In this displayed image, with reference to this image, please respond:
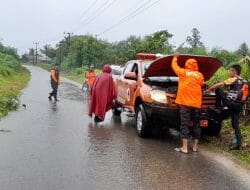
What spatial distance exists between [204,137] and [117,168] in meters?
4.17

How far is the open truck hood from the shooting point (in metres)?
10.4

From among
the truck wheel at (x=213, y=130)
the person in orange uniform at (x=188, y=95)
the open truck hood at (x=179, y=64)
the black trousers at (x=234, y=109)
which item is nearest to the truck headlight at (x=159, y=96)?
the person in orange uniform at (x=188, y=95)

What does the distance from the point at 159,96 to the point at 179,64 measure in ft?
3.64

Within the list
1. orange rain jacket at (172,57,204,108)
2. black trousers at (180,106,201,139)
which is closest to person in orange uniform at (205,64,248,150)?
orange rain jacket at (172,57,204,108)

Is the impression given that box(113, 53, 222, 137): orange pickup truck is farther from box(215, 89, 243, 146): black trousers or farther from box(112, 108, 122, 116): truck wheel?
box(112, 108, 122, 116): truck wheel

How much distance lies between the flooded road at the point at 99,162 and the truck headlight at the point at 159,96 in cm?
98

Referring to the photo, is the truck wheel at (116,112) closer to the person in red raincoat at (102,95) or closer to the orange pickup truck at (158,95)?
the person in red raincoat at (102,95)

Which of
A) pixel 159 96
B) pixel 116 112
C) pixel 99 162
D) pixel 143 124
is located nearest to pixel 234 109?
pixel 159 96

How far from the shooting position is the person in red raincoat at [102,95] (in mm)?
13031

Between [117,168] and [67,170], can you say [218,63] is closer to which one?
[117,168]

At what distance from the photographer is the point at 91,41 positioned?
6469 centimetres

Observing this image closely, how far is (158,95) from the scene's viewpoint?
394 inches

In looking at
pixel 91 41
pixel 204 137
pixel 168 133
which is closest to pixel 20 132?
pixel 168 133

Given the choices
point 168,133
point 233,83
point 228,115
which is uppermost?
point 233,83
